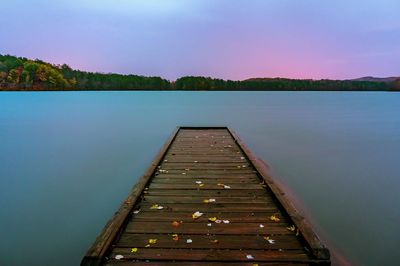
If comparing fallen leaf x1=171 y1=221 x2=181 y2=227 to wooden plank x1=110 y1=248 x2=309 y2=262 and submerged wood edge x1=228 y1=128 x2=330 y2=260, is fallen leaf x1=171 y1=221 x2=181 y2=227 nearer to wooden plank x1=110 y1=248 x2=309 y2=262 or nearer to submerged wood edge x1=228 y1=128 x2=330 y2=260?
wooden plank x1=110 y1=248 x2=309 y2=262

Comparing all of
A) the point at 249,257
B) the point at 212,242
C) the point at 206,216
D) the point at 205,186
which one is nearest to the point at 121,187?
the point at 205,186

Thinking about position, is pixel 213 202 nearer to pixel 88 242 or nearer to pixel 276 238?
pixel 276 238

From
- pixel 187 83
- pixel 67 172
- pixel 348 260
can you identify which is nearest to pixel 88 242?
pixel 348 260

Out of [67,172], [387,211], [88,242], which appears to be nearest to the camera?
[88,242]

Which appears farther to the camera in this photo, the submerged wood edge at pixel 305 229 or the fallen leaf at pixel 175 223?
the fallen leaf at pixel 175 223

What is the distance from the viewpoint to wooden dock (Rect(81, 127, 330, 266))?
10.6 feet

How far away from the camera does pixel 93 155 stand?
13148 millimetres

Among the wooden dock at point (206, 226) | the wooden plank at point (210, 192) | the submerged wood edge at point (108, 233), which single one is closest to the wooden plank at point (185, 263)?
the wooden dock at point (206, 226)

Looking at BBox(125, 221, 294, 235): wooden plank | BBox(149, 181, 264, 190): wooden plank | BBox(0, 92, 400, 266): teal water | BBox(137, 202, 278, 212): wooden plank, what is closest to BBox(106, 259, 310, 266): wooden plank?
BBox(125, 221, 294, 235): wooden plank

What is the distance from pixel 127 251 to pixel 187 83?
127626 millimetres

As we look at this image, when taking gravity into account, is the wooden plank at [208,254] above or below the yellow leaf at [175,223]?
below

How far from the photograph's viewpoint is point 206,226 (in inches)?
156

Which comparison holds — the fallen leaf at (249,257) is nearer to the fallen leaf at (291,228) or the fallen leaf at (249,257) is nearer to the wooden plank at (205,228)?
the wooden plank at (205,228)

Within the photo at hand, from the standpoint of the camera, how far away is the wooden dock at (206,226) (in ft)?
10.6
